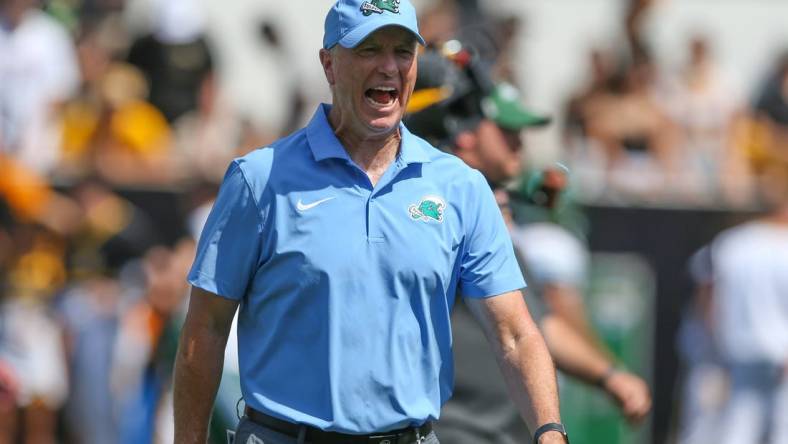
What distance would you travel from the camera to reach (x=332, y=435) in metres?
5.04

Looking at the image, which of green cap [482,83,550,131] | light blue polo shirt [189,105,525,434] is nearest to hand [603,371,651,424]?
green cap [482,83,550,131]

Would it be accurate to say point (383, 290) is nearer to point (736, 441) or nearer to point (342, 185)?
point (342, 185)

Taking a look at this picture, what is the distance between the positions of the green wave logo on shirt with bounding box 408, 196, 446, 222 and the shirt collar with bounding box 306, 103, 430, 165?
0.13 meters

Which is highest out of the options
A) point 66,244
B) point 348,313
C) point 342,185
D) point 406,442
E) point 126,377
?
point 342,185

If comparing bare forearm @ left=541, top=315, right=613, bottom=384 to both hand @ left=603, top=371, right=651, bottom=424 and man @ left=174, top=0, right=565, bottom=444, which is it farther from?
man @ left=174, top=0, right=565, bottom=444

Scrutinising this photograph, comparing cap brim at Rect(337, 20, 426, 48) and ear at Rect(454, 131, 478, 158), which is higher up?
cap brim at Rect(337, 20, 426, 48)

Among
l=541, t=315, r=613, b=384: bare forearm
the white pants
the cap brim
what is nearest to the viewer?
the cap brim

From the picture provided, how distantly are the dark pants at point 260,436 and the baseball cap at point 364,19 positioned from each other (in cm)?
110

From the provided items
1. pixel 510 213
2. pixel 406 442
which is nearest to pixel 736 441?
pixel 510 213

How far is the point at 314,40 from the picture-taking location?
57.1 ft

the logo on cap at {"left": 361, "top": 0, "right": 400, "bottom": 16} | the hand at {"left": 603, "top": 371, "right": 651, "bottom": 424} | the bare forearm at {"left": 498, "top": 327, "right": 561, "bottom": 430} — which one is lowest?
the hand at {"left": 603, "top": 371, "right": 651, "bottom": 424}

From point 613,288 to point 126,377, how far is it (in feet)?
11.4

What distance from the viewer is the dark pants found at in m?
5.07

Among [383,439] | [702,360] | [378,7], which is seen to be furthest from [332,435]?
[702,360]
